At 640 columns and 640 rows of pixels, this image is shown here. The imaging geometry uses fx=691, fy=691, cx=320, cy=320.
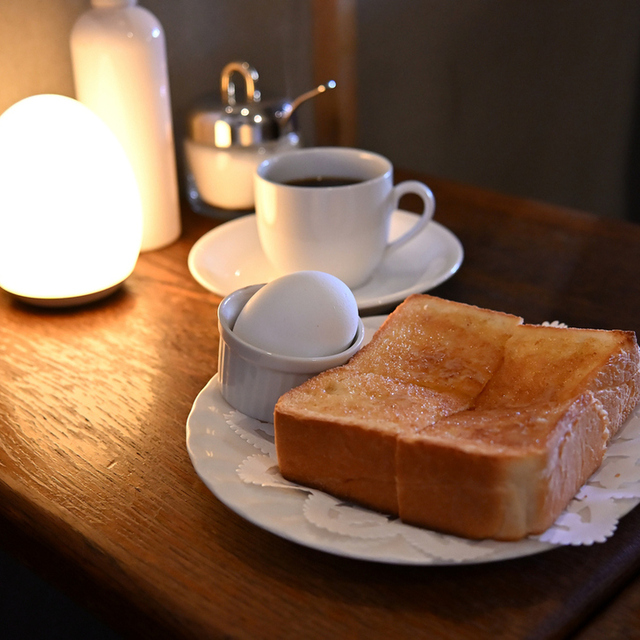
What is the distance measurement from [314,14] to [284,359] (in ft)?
3.73

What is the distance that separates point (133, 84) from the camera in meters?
0.98

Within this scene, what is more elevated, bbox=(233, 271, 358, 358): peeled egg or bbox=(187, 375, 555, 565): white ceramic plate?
bbox=(233, 271, 358, 358): peeled egg

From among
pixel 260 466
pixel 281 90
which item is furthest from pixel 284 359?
pixel 281 90

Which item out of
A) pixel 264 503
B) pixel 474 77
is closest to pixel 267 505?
pixel 264 503

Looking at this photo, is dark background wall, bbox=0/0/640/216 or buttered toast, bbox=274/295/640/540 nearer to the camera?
buttered toast, bbox=274/295/640/540

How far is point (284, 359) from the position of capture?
607mm

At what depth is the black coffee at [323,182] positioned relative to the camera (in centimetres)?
100

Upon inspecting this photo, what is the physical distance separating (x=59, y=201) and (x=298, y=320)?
395mm

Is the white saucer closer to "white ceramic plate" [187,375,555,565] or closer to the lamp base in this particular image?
the lamp base

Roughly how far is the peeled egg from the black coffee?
→ 1.24ft

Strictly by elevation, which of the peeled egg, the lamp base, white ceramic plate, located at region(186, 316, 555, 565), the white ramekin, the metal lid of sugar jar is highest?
the metal lid of sugar jar

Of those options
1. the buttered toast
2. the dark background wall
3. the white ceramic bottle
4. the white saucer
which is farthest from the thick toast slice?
the dark background wall

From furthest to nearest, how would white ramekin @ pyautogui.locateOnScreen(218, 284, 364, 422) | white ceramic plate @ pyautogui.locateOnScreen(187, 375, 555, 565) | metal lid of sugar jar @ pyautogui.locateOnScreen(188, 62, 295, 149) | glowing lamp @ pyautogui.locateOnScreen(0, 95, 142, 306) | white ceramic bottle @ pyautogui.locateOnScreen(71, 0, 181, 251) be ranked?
metal lid of sugar jar @ pyautogui.locateOnScreen(188, 62, 295, 149) < white ceramic bottle @ pyautogui.locateOnScreen(71, 0, 181, 251) < glowing lamp @ pyautogui.locateOnScreen(0, 95, 142, 306) < white ramekin @ pyautogui.locateOnScreen(218, 284, 364, 422) < white ceramic plate @ pyautogui.locateOnScreen(187, 375, 555, 565)

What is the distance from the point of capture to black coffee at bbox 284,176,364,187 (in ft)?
3.27
